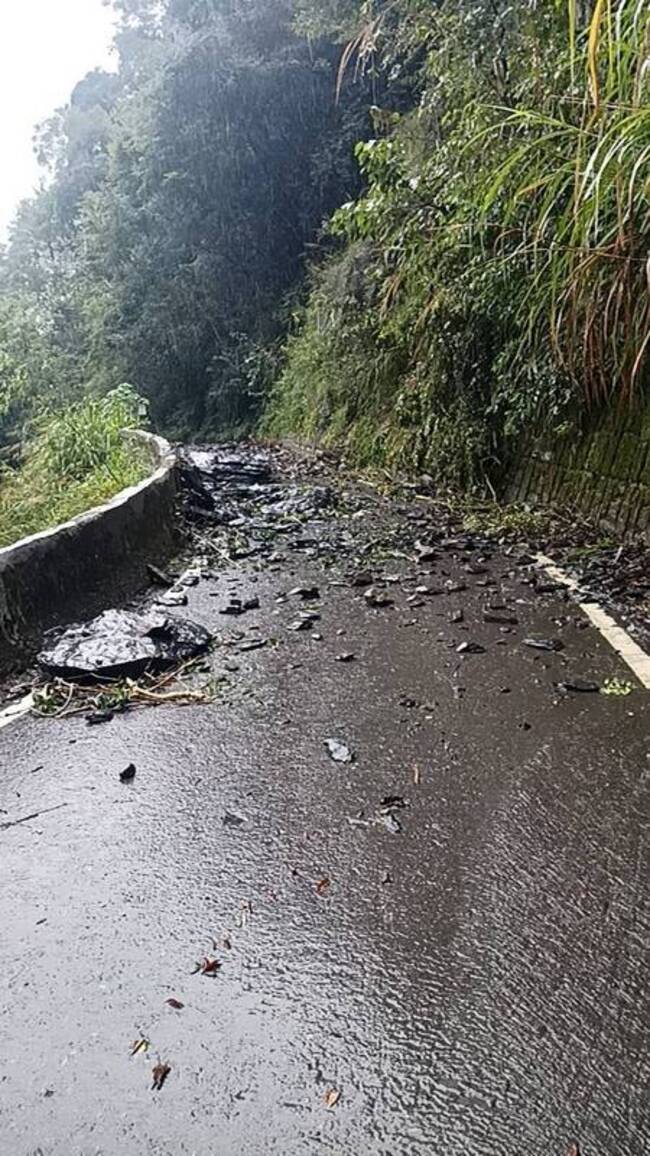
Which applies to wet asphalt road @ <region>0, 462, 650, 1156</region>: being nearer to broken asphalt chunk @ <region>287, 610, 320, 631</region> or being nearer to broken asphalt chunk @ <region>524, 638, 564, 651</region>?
broken asphalt chunk @ <region>524, 638, 564, 651</region>

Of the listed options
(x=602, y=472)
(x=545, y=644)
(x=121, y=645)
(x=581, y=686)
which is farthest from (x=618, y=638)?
(x=602, y=472)

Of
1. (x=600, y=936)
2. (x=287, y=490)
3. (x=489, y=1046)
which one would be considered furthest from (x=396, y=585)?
(x=287, y=490)

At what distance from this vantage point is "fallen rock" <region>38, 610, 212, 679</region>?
4141 mm

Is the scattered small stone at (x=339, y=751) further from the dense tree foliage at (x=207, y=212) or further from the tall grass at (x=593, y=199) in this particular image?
the dense tree foliage at (x=207, y=212)

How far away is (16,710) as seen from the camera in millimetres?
3838

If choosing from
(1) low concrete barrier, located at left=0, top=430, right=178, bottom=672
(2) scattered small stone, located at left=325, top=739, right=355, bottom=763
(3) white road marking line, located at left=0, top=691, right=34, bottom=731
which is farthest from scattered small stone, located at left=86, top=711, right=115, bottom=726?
(2) scattered small stone, located at left=325, top=739, right=355, bottom=763

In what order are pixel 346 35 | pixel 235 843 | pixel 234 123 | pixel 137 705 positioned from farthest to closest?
pixel 234 123, pixel 346 35, pixel 137 705, pixel 235 843

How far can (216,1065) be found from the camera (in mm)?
1817

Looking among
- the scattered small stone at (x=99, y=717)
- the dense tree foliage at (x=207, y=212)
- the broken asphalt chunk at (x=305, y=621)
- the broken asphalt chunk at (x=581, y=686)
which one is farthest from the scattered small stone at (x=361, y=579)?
the dense tree foliage at (x=207, y=212)

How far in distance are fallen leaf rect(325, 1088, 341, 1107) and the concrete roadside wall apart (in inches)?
200

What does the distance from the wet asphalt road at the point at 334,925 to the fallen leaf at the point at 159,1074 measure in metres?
0.01

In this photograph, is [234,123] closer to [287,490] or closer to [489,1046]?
[287,490]

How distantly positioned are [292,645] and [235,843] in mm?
1963

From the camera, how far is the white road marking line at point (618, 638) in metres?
3.93
